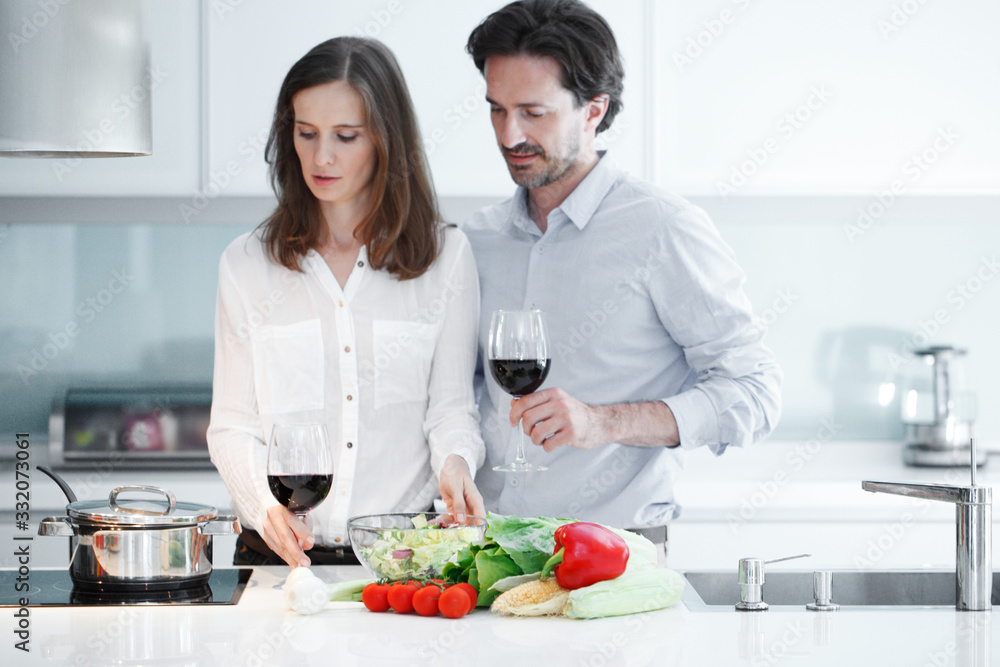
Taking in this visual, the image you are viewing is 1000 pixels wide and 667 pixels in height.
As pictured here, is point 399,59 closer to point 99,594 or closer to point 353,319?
point 353,319

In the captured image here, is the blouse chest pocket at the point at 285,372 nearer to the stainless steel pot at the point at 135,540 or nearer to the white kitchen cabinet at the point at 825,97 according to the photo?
the stainless steel pot at the point at 135,540

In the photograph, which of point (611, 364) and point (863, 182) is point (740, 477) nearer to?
point (863, 182)

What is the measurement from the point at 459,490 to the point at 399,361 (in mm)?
316

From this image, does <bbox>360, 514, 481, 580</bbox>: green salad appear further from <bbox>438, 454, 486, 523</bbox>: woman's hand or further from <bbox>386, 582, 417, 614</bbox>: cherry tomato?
<bbox>438, 454, 486, 523</bbox>: woman's hand

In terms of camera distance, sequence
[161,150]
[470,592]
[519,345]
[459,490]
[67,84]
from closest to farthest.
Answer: [470,592]
[519,345]
[459,490]
[67,84]
[161,150]

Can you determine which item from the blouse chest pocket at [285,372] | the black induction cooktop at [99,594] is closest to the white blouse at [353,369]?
the blouse chest pocket at [285,372]

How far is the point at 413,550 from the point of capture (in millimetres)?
1391

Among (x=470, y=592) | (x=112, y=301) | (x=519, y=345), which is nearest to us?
(x=470, y=592)

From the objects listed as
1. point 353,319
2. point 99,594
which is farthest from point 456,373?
point 99,594

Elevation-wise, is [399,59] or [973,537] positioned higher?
[399,59]

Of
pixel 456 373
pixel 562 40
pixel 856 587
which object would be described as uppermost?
pixel 562 40

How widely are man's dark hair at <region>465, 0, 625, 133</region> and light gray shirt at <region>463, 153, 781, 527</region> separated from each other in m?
0.17

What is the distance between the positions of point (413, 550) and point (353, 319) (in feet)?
2.06

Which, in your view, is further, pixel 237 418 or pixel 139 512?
pixel 237 418
